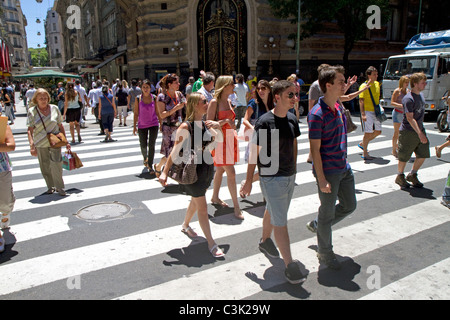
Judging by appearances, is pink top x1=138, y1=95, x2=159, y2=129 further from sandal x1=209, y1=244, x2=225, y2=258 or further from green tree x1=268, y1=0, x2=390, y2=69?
green tree x1=268, y1=0, x2=390, y2=69

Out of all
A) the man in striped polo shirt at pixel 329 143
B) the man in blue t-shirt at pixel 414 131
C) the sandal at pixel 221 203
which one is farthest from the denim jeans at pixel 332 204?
the man in blue t-shirt at pixel 414 131

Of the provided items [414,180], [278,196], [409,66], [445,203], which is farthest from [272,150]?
[409,66]

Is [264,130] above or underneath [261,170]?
above

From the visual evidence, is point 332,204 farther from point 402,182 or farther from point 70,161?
point 70,161

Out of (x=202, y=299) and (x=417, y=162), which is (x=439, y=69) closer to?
(x=417, y=162)

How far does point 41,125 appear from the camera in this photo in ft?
19.7

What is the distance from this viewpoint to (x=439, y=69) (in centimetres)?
Result: 1507

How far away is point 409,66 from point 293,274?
607 inches

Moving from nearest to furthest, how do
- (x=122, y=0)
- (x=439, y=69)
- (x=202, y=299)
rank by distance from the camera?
(x=202, y=299), (x=439, y=69), (x=122, y=0)

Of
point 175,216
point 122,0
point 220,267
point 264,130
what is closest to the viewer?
point 264,130

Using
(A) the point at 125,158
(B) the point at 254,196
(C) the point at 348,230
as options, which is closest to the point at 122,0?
(A) the point at 125,158

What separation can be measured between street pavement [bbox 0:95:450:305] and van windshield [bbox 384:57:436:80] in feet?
33.7

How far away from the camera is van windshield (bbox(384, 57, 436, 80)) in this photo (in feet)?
50.2
